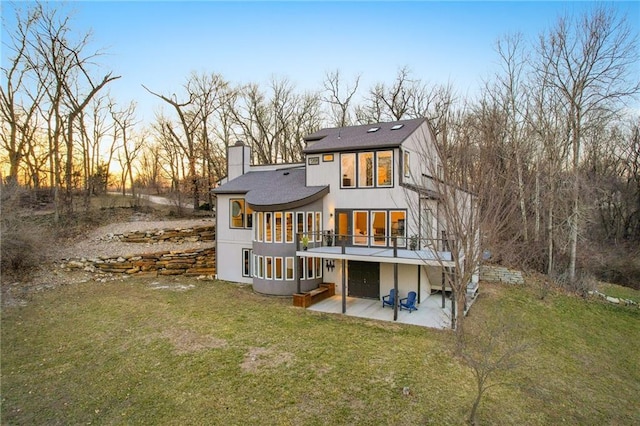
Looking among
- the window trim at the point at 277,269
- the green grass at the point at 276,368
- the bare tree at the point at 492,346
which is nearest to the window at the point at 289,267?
the window trim at the point at 277,269

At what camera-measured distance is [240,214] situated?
17016 mm

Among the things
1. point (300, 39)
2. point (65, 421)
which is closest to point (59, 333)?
point (65, 421)

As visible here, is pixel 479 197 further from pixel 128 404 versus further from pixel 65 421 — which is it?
pixel 65 421

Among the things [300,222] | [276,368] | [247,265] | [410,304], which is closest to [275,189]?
[300,222]

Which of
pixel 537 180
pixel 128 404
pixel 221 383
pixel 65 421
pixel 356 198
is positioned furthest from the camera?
pixel 537 180

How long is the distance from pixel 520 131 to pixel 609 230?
640 inches

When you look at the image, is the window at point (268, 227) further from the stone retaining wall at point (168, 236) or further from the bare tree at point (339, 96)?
→ the bare tree at point (339, 96)

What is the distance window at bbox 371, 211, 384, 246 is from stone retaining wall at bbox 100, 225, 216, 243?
39.2 feet

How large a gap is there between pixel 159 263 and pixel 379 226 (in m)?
12.4

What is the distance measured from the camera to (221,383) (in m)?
7.52

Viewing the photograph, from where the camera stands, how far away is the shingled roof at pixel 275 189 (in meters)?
14.0

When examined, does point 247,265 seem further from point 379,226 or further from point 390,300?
point 390,300

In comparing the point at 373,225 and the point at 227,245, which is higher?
the point at 373,225

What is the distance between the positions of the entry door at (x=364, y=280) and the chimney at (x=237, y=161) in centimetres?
905
